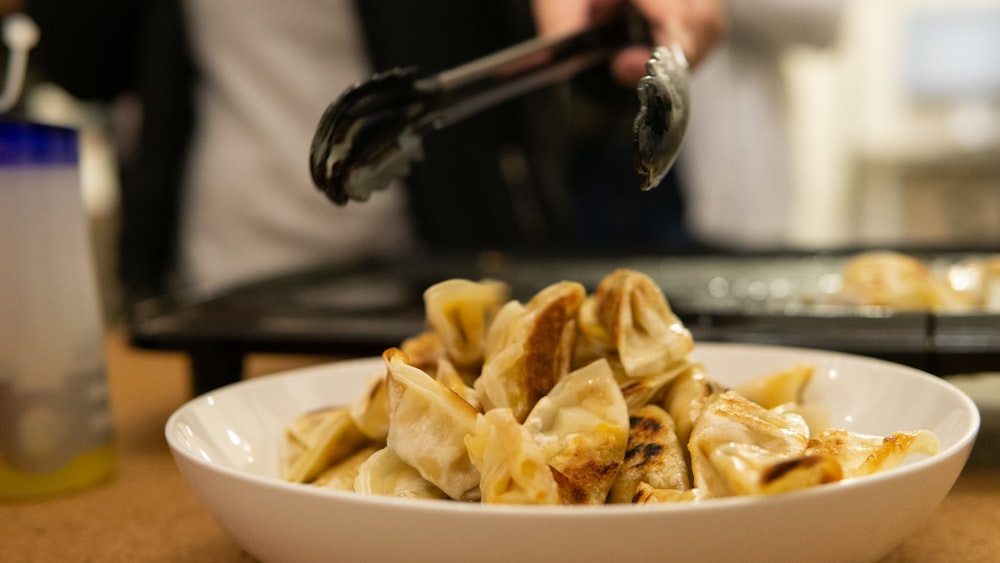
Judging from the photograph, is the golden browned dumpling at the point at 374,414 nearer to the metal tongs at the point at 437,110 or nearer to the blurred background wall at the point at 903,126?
the metal tongs at the point at 437,110

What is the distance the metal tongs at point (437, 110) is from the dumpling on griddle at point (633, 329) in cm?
9

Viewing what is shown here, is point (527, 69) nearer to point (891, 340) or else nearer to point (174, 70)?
point (891, 340)

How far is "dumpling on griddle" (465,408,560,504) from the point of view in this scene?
1.63 feet

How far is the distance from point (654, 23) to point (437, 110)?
34 cm

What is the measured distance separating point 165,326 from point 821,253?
0.96 m

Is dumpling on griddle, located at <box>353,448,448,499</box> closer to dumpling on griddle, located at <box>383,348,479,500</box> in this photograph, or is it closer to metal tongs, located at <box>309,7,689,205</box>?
dumpling on griddle, located at <box>383,348,479,500</box>

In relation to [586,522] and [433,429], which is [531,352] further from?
[586,522]

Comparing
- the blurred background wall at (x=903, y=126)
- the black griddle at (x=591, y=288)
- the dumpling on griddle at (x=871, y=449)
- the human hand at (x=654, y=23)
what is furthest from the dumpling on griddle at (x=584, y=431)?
the blurred background wall at (x=903, y=126)

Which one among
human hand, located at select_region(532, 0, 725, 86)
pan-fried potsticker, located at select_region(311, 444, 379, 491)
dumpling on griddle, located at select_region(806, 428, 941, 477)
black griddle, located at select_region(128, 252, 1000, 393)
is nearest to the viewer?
dumpling on griddle, located at select_region(806, 428, 941, 477)

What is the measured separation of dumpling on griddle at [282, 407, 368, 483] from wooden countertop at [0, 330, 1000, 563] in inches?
2.8

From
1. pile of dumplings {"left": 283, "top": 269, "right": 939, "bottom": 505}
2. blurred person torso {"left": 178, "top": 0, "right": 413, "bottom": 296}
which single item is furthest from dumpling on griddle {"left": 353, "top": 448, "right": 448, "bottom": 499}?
blurred person torso {"left": 178, "top": 0, "right": 413, "bottom": 296}

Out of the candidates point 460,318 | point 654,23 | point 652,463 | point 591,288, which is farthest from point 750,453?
point 591,288

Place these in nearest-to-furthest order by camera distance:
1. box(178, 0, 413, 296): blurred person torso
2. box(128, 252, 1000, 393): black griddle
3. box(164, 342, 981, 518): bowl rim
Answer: box(164, 342, 981, 518): bowl rim
box(128, 252, 1000, 393): black griddle
box(178, 0, 413, 296): blurred person torso

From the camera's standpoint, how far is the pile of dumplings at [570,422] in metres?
0.51
